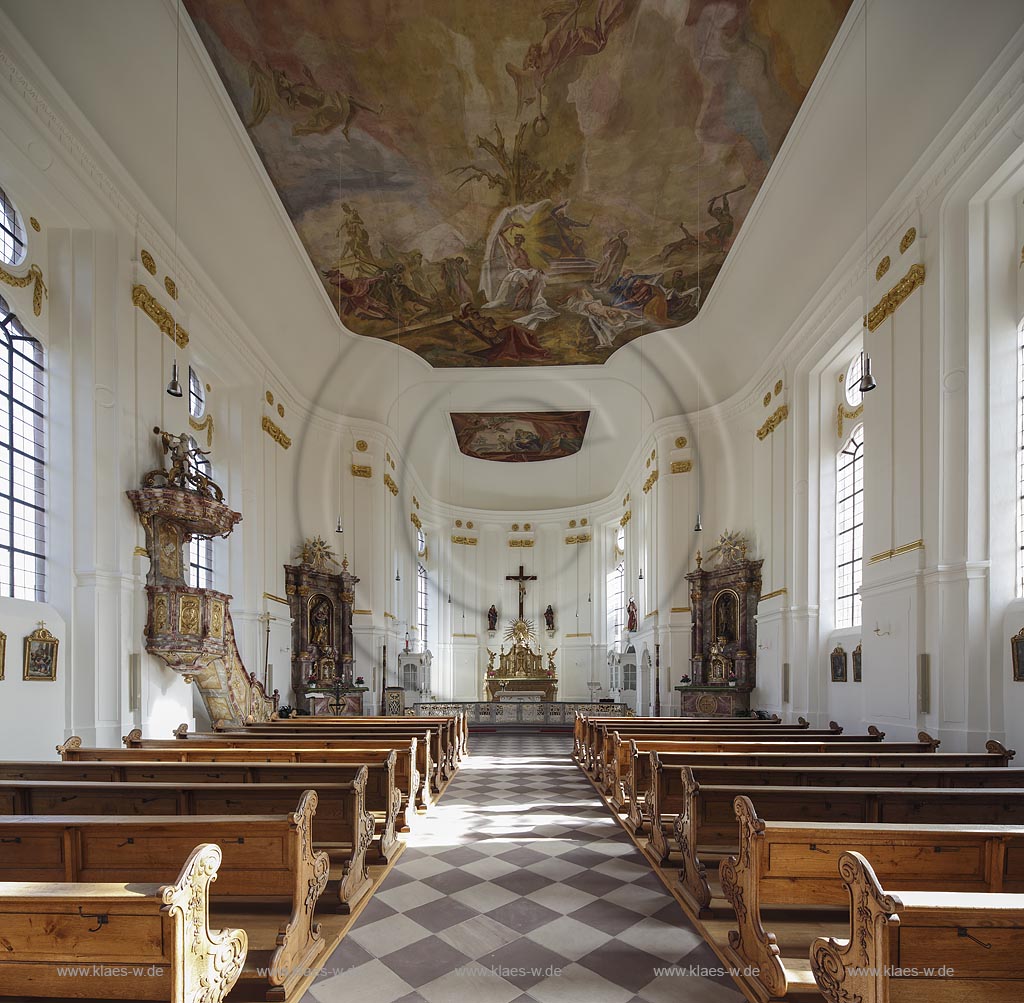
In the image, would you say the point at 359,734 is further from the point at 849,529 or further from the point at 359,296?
the point at 359,296

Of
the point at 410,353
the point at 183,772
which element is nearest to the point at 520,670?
the point at 410,353

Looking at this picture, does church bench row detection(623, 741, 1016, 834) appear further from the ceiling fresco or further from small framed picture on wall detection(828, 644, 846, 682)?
the ceiling fresco

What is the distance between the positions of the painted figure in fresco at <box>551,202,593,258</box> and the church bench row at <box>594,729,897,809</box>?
9.06 m

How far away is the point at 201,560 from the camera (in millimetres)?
13539

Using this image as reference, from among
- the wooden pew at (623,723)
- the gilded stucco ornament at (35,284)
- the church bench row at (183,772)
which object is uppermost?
the gilded stucco ornament at (35,284)

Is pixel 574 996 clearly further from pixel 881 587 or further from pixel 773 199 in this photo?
pixel 773 199

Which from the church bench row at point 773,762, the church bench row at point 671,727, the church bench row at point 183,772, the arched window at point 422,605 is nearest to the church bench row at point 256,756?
the church bench row at point 183,772

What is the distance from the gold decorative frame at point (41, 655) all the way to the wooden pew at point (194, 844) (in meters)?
4.92

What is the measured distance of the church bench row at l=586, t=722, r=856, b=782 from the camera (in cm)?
884

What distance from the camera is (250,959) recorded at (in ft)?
12.6

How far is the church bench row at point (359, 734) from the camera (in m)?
8.75

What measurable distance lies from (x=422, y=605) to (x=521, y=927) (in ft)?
72.3

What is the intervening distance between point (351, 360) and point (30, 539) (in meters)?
10.2

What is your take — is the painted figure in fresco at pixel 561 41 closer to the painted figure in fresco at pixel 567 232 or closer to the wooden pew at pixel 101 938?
the painted figure in fresco at pixel 567 232
